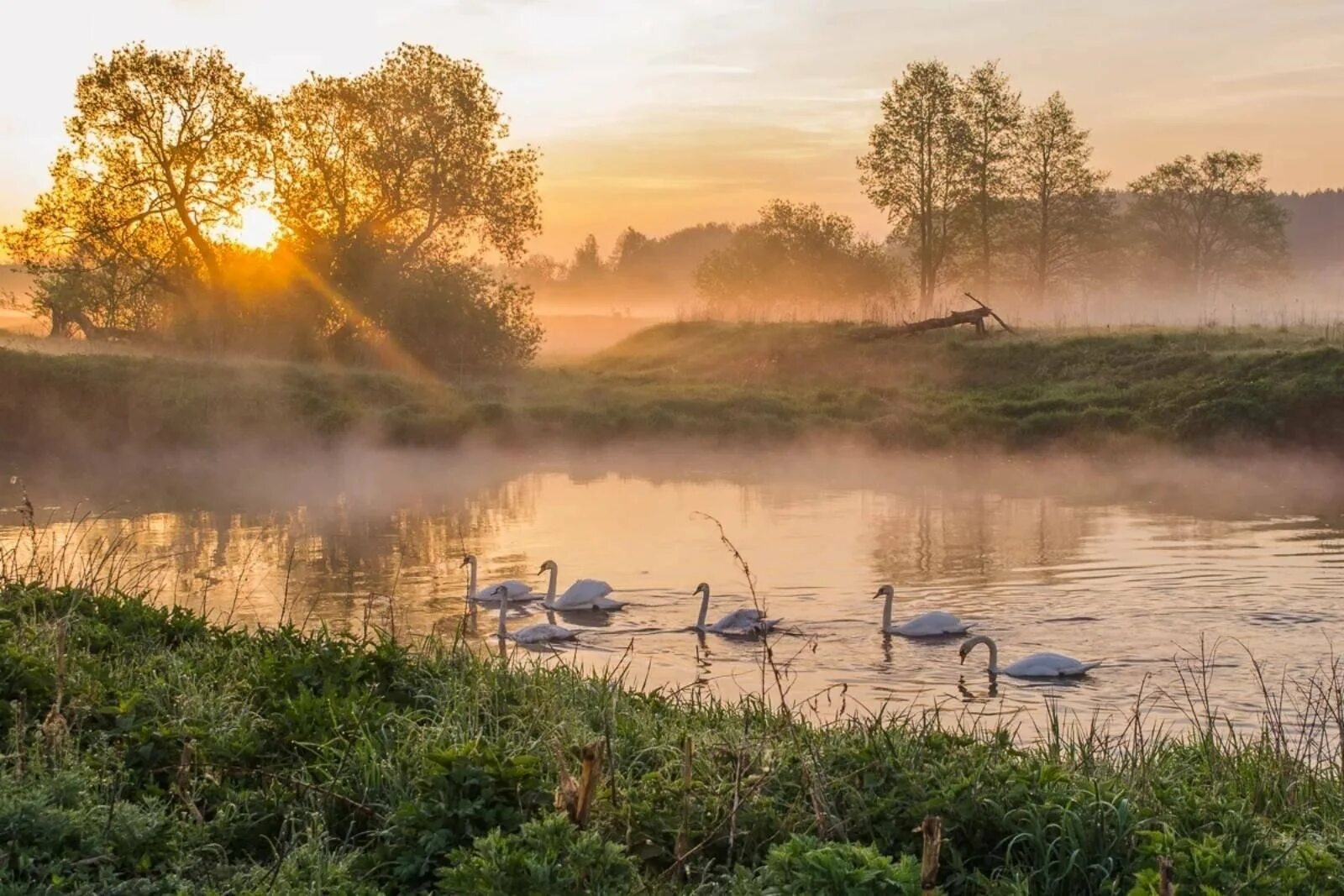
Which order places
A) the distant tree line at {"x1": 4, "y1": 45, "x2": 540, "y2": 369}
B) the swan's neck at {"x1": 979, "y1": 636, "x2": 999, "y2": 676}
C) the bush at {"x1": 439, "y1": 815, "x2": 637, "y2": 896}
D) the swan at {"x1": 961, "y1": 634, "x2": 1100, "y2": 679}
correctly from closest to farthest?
the bush at {"x1": 439, "y1": 815, "x2": 637, "y2": 896} → the swan at {"x1": 961, "y1": 634, "x2": 1100, "y2": 679} → the swan's neck at {"x1": 979, "y1": 636, "x2": 999, "y2": 676} → the distant tree line at {"x1": 4, "y1": 45, "x2": 540, "y2": 369}

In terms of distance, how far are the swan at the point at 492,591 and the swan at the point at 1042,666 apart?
17.2 feet

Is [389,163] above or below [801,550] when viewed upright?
above

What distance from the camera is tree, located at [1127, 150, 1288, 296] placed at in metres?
73.0

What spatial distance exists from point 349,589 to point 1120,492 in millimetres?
14656

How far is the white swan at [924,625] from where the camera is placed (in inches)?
506

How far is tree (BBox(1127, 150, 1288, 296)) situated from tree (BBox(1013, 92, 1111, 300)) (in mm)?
12234

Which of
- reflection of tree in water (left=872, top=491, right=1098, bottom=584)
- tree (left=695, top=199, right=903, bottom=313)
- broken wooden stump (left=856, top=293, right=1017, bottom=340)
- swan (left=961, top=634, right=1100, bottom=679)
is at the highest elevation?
tree (left=695, top=199, right=903, bottom=313)

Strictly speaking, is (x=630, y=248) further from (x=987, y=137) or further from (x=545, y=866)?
(x=545, y=866)

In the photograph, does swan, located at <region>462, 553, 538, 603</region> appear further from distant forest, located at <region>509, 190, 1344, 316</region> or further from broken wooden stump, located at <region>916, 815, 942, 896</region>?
distant forest, located at <region>509, 190, 1344, 316</region>

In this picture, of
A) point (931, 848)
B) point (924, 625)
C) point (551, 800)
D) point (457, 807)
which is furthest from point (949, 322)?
point (931, 848)

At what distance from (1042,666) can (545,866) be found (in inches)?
302

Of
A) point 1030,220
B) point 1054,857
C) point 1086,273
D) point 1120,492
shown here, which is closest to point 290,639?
point 1054,857

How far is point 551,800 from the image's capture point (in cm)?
559

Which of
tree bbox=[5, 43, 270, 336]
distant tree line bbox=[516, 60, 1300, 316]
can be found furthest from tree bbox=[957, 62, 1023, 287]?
tree bbox=[5, 43, 270, 336]
